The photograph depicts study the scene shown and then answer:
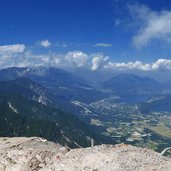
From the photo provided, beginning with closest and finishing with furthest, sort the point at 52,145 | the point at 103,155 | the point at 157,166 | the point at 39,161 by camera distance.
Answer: the point at 157,166 → the point at 103,155 → the point at 39,161 → the point at 52,145

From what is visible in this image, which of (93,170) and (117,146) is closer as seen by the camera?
(93,170)

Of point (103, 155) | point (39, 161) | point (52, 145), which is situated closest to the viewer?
point (103, 155)

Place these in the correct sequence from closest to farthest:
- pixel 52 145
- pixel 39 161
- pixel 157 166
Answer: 1. pixel 157 166
2. pixel 39 161
3. pixel 52 145

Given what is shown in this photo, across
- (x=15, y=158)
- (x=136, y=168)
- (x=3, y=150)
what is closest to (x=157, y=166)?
(x=136, y=168)

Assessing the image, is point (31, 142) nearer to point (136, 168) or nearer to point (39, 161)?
point (39, 161)

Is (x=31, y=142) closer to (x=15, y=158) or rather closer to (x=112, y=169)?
(x=15, y=158)

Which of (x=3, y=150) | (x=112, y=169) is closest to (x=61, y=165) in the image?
(x=112, y=169)
